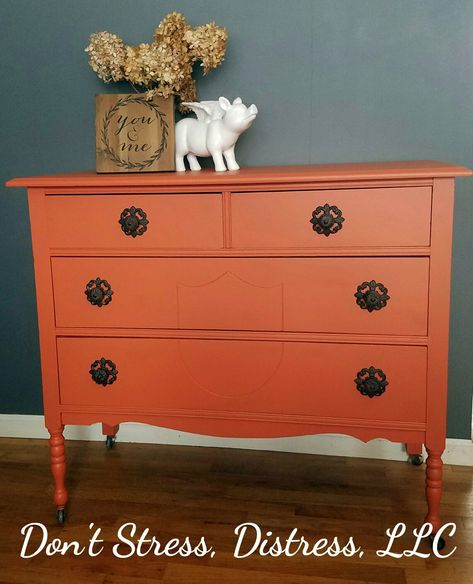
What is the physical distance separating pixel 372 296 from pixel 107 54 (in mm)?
A: 1147

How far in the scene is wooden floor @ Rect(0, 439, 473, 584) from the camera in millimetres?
1792

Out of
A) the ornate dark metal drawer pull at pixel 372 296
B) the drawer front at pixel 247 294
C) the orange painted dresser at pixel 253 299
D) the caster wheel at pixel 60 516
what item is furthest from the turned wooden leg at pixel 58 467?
the ornate dark metal drawer pull at pixel 372 296

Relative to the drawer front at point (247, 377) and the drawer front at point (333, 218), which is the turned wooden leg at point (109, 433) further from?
the drawer front at point (333, 218)

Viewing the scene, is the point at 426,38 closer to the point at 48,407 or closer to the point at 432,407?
the point at 432,407

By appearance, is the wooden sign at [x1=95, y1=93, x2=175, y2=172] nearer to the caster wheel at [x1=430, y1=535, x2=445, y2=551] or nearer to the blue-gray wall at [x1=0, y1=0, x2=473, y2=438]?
the blue-gray wall at [x1=0, y1=0, x2=473, y2=438]

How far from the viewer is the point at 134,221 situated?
185cm

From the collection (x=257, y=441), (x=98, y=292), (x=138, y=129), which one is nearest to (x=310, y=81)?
(x=138, y=129)

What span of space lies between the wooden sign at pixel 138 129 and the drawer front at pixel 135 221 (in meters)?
0.21

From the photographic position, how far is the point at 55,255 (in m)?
1.92

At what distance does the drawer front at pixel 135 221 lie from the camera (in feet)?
5.97

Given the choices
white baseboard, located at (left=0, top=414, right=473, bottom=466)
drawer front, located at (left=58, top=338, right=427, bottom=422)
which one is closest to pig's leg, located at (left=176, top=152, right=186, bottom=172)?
drawer front, located at (left=58, top=338, right=427, bottom=422)

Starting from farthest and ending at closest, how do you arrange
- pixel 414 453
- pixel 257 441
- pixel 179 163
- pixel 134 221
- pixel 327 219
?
pixel 257 441
pixel 414 453
pixel 179 163
pixel 134 221
pixel 327 219

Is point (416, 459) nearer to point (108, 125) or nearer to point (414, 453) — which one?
point (414, 453)

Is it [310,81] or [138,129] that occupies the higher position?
[310,81]
